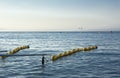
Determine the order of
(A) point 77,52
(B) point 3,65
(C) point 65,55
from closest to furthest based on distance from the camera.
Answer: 1. (B) point 3,65
2. (C) point 65,55
3. (A) point 77,52

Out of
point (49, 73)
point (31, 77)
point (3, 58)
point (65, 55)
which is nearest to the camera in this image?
point (31, 77)

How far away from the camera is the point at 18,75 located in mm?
40906

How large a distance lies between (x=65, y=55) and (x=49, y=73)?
2517 cm

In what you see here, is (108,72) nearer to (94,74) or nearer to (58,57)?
(94,74)

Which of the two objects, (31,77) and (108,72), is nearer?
(31,77)

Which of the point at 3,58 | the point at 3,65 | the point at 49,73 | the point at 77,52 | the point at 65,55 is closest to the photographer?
the point at 49,73

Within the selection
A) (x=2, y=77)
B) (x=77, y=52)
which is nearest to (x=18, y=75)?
(x=2, y=77)

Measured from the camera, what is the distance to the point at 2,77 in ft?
129

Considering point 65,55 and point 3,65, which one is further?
point 65,55

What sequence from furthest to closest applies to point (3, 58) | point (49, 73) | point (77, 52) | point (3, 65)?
point (77, 52) → point (3, 58) → point (3, 65) → point (49, 73)

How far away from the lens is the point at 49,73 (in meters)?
43.6

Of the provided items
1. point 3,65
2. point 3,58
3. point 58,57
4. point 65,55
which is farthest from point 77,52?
point 3,65

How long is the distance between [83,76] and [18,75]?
1227cm

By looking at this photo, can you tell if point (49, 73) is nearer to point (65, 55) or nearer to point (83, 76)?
point (83, 76)
